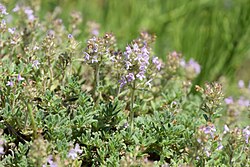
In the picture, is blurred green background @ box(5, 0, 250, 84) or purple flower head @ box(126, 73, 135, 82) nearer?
purple flower head @ box(126, 73, 135, 82)

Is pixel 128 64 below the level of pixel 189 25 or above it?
below

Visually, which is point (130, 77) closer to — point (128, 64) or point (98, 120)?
point (128, 64)

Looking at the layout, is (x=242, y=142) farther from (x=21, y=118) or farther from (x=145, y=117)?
(x=21, y=118)

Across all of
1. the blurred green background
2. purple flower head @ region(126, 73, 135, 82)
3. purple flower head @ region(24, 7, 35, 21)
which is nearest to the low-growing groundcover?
purple flower head @ region(126, 73, 135, 82)

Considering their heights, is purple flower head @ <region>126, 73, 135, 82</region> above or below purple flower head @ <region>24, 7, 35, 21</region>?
below

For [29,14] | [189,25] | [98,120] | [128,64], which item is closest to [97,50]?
[128,64]

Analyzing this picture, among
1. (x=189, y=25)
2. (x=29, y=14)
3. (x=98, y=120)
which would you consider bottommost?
(x=98, y=120)

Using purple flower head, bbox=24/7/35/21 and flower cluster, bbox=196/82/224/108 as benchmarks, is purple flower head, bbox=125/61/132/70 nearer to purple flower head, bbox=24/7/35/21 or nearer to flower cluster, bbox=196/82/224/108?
flower cluster, bbox=196/82/224/108

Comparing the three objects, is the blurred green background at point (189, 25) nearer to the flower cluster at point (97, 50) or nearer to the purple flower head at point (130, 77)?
the flower cluster at point (97, 50)
